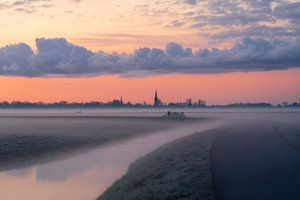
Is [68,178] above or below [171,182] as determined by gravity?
below

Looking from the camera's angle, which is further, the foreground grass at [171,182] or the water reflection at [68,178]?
the water reflection at [68,178]

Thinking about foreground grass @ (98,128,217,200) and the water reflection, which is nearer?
foreground grass @ (98,128,217,200)

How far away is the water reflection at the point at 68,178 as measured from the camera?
2622 cm

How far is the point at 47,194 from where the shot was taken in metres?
26.4

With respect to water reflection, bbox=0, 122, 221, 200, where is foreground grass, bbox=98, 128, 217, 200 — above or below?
above

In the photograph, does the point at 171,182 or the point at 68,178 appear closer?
the point at 171,182

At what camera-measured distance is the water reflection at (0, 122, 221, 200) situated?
2622 cm

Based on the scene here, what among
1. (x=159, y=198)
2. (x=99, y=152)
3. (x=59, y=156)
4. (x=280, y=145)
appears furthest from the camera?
(x=99, y=152)

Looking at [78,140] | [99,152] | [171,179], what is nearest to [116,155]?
[99,152]

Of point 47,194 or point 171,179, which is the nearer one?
Answer: point 171,179

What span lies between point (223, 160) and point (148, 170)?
13.1 feet

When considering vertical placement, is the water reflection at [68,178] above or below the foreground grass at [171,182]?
below

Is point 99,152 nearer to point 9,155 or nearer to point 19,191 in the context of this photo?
point 9,155

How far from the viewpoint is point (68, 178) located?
31109 mm
